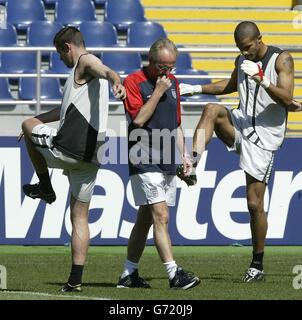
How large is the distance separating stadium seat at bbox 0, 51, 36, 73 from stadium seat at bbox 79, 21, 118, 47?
1.06 meters

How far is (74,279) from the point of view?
30.9 feet

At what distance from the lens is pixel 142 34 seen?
60.2ft

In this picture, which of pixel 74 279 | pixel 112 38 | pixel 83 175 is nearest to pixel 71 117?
pixel 83 175

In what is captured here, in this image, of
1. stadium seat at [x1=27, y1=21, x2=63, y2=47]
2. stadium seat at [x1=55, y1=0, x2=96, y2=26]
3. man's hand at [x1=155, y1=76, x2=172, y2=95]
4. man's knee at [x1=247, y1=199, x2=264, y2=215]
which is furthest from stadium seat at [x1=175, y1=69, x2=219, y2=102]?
man's hand at [x1=155, y1=76, x2=172, y2=95]

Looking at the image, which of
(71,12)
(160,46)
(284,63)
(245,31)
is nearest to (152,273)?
(284,63)

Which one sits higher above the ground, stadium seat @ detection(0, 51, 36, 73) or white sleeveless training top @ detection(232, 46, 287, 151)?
white sleeveless training top @ detection(232, 46, 287, 151)

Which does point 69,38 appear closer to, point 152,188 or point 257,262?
point 152,188

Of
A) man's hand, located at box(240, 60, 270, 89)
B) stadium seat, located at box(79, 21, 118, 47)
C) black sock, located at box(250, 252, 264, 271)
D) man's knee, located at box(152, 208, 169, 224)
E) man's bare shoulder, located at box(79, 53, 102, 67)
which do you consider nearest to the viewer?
man's bare shoulder, located at box(79, 53, 102, 67)

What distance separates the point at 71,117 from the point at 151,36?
9.08 meters

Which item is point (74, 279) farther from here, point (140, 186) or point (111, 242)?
point (111, 242)

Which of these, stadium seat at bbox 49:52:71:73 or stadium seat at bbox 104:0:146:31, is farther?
stadium seat at bbox 104:0:146:31

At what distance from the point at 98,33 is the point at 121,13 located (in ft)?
3.51

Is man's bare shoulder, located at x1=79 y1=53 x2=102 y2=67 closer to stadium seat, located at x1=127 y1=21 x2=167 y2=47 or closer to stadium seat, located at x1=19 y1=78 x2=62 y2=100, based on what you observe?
stadium seat, located at x1=19 y1=78 x2=62 y2=100

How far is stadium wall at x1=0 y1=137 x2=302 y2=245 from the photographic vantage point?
45.7 feet
